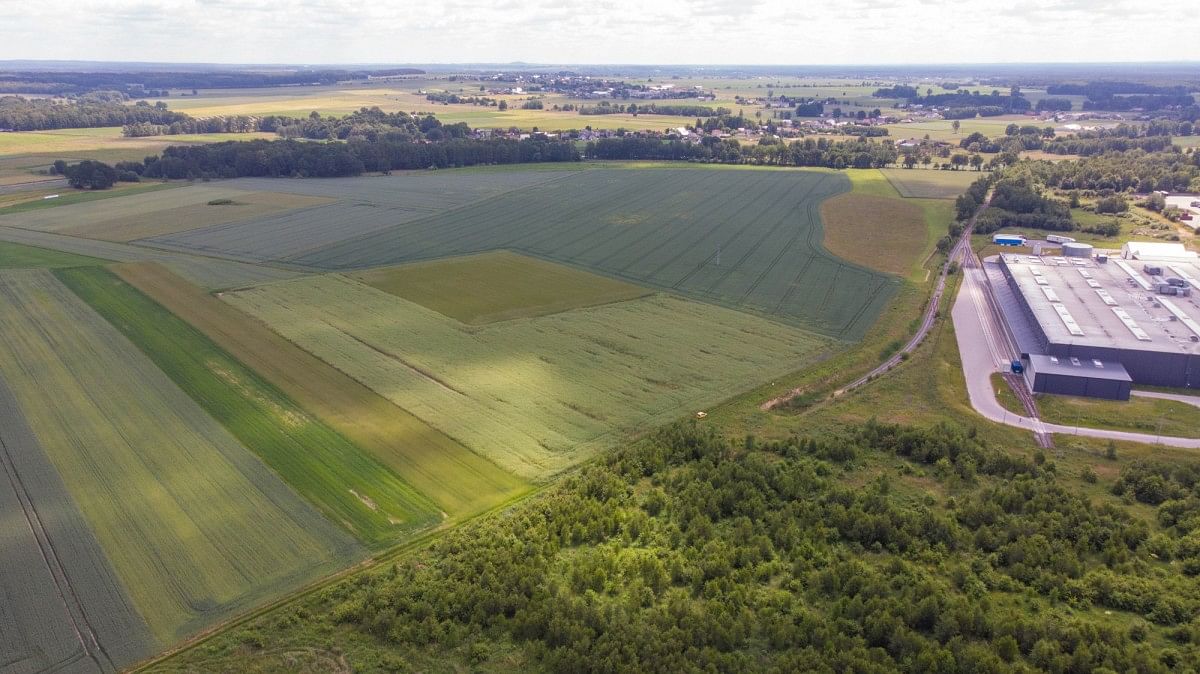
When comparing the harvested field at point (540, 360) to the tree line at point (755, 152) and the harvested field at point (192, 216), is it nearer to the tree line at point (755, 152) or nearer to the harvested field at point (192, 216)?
the harvested field at point (192, 216)

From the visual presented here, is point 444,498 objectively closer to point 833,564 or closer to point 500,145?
point 833,564

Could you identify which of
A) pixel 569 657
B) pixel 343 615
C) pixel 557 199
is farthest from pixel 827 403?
pixel 557 199

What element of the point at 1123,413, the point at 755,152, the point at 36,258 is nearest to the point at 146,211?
the point at 36,258

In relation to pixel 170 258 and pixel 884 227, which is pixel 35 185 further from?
pixel 884 227

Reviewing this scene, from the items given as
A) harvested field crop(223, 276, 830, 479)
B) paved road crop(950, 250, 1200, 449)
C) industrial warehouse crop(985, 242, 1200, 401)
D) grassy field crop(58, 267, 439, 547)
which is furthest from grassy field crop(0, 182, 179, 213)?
industrial warehouse crop(985, 242, 1200, 401)

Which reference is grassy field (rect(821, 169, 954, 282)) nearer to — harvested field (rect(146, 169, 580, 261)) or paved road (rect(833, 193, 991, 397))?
paved road (rect(833, 193, 991, 397))

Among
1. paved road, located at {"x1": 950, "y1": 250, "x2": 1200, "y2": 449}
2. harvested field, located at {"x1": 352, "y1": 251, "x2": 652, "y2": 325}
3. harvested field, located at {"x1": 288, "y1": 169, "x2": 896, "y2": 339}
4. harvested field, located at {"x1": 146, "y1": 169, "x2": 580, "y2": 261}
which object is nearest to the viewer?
paved road, located at {"x1": 950, "y1": 250, "x2": 1200, "y2": 449}

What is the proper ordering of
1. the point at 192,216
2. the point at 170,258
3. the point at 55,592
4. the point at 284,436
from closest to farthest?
1. the point at 55,592
2. the point at 284,436
3. the point at 170,258
4. the point at 192,216

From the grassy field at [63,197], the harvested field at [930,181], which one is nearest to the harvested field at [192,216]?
the grassy field at [63,197]
